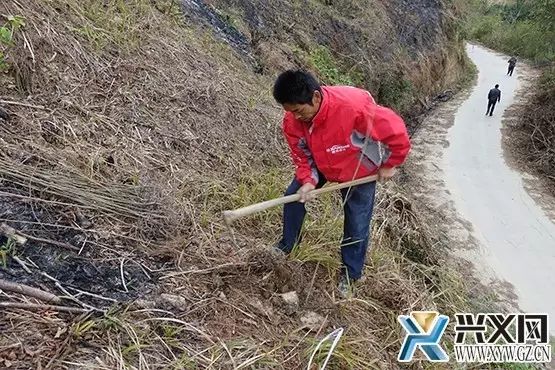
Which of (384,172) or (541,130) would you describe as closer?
(384,172)

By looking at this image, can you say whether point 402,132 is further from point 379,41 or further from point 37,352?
point 379,41

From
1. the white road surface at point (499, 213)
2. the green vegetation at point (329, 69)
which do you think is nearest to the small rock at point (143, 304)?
the white road surface at point (499, 213)

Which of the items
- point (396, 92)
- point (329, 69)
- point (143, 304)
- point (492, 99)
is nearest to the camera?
point (143, 304)

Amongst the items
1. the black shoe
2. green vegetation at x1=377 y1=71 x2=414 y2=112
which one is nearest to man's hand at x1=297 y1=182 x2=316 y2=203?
the black shoe

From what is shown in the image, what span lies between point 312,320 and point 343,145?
34.4 inches

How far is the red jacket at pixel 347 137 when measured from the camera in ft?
8.03

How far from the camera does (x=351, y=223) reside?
8.84 feet

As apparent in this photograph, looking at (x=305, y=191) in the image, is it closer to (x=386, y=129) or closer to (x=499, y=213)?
(x=386, y=129)

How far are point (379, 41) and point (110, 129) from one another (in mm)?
9763

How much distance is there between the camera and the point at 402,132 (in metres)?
2.45

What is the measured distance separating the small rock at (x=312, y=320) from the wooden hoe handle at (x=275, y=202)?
56 cm

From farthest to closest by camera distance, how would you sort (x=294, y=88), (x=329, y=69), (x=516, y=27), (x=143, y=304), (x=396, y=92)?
(x=516, y=27)
(x=396, y=92)
(x=329, y=69)
(x=294, y=88)
(x=143, y=304)

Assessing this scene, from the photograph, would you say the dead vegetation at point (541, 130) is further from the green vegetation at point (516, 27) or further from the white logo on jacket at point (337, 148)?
the white logo on jacket at point (337, 148)

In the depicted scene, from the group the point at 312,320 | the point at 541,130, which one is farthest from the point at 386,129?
the point at 541,130
